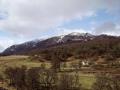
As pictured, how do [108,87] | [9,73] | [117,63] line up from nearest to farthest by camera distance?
[108,87], [9,73], [117,63]

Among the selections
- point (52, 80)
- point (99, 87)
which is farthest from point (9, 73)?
point (99, 87)

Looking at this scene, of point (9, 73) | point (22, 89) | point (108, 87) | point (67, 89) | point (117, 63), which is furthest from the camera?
point (117, 63)

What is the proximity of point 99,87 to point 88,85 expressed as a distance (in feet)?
42.5

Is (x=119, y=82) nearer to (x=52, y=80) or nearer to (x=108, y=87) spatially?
(x=108, y=87)

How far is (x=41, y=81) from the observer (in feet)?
348

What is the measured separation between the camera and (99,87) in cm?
8325

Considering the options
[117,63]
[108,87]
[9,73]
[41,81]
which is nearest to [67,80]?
[41,81]

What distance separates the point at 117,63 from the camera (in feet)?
541

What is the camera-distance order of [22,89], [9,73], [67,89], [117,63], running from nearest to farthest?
[67,89], [22,89], [9,73], [117,63]

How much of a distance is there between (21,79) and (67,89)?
22542 mm

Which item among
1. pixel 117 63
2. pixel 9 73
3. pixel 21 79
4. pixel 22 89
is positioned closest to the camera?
pixel 22 89

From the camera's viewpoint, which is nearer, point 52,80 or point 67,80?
point 67,80

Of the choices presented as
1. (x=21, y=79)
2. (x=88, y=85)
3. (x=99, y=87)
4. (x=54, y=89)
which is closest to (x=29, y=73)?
(x=21, y=79)

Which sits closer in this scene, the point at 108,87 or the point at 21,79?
the point at 108,87
